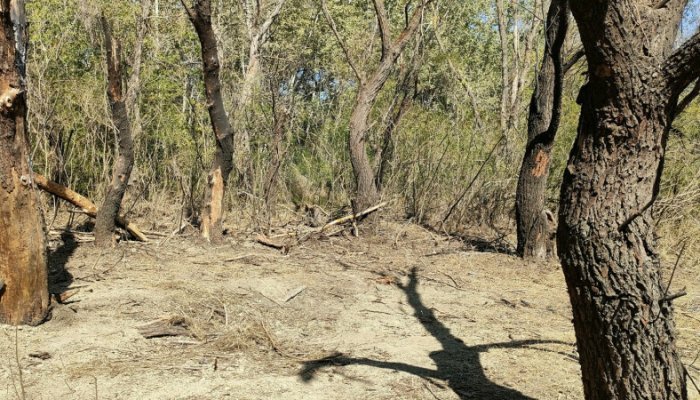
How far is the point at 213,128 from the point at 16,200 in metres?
3.07

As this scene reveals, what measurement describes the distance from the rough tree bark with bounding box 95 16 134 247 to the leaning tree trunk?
5.00ft

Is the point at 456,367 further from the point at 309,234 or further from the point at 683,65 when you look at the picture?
the point at 309,234

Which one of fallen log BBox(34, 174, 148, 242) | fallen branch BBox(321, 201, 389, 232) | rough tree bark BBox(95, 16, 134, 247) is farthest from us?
fallen branch BBox(321, 201, 389, 232)

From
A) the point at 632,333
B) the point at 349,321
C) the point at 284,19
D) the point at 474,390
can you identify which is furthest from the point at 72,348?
the point at 284,19

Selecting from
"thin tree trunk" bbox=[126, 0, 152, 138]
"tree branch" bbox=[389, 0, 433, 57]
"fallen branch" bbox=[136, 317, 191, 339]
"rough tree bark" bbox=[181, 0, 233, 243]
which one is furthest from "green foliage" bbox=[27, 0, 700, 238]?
"fallen branch" bbox=[136, 317, 191, 339]

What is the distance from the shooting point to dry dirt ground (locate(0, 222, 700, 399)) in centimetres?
386

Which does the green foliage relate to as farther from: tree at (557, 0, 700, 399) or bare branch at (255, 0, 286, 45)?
bare branch at (255, 0, 286, 45)

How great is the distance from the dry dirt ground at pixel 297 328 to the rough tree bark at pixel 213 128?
324 millimetres

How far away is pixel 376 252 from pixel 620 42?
5277 millimetres

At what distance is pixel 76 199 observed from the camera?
639cm

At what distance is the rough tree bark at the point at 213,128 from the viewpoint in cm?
661

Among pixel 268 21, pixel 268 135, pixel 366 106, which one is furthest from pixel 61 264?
pixel 268 21

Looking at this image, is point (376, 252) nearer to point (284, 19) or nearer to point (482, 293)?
point (482, 293)

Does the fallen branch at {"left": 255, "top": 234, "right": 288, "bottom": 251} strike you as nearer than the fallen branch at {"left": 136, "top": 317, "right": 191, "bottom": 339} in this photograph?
No
